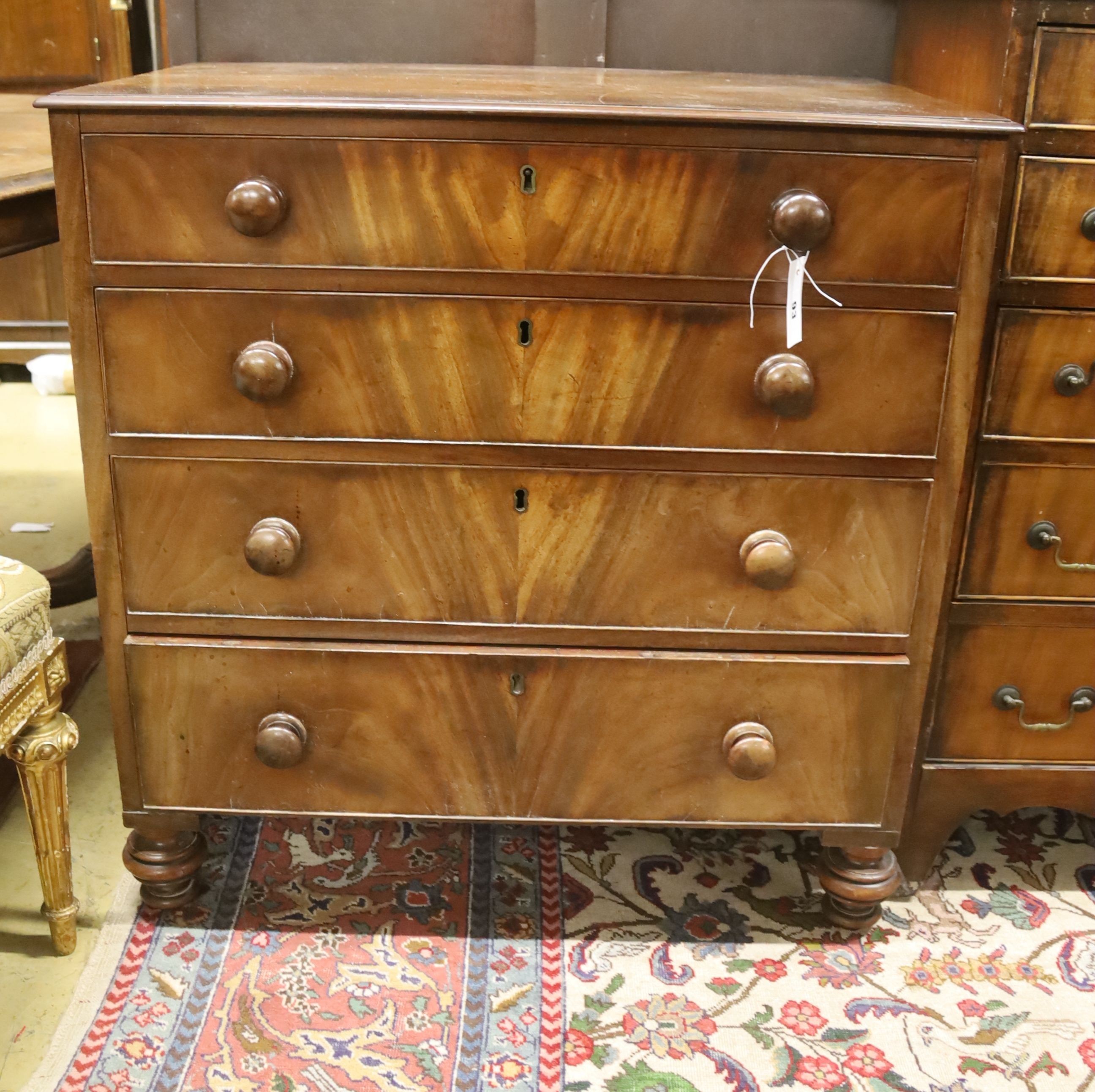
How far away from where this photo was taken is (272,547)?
128cm

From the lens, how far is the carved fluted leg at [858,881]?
1.50 metres

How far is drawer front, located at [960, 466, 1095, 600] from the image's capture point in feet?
4.63

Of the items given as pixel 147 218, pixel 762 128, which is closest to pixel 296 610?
pixel 147 218

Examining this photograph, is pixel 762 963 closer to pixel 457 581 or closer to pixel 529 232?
pixel 457 581

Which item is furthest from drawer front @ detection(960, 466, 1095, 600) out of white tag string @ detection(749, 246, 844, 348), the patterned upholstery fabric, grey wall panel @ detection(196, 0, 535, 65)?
the patterned upholstery fabric

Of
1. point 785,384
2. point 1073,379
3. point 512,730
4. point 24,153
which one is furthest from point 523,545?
point 24,153

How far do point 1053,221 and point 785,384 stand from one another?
0.38 meters

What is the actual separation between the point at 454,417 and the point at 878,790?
70cm

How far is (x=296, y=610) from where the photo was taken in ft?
4.40

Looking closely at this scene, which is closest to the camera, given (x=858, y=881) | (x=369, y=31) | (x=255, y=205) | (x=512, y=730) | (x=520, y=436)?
(x=255, y=205)

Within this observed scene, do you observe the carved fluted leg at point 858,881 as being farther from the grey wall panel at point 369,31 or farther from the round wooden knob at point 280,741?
the grey wall panel at point 369,31

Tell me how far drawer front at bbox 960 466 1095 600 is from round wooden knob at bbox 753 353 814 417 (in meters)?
0.32

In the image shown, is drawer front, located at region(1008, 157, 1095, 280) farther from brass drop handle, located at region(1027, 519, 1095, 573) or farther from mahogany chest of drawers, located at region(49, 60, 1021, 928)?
brass drop handle, located at region(1027, 519, 1095, 573)

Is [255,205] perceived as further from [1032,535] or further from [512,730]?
[1032,535]
